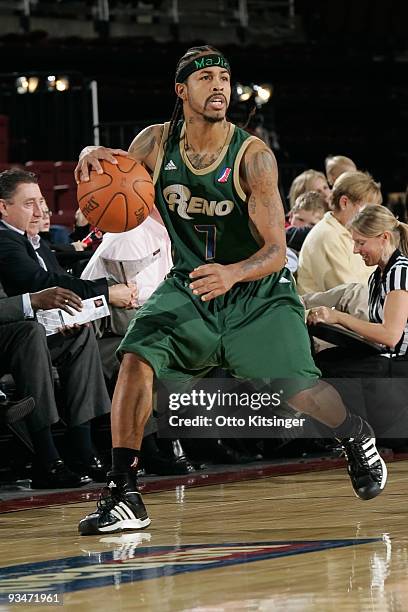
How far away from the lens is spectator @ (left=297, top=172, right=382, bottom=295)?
696 cm

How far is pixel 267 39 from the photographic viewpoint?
54.3 ft

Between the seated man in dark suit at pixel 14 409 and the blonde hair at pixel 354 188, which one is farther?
the blonde hair at pixel 354 188

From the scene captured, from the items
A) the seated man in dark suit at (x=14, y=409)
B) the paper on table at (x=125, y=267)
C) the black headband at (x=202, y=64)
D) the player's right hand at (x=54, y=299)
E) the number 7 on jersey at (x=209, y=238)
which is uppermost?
the black headband at (x=202, y=64)

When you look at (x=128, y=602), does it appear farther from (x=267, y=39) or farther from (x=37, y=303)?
(x=267, y=39)

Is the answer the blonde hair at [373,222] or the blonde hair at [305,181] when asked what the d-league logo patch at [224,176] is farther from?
the blonde hair at [305,181]

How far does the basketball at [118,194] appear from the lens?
14.5 feet

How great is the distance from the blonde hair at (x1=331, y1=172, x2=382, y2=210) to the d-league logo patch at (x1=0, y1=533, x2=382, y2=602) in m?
3.52

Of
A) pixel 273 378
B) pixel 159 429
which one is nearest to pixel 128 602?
pixel 273 378

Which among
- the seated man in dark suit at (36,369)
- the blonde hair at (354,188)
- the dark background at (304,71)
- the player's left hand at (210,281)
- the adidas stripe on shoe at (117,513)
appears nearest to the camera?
the player's left hand at (210,281)

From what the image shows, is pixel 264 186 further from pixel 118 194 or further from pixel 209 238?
pixel 118 194

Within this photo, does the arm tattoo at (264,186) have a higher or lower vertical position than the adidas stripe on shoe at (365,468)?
higher

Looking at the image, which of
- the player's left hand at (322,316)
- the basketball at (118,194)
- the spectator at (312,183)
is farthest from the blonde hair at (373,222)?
the spectator at (312,183)

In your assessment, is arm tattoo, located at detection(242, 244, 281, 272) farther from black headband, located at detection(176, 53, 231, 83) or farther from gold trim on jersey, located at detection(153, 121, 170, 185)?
black headband, located at detection(176, 53, 231, 83)

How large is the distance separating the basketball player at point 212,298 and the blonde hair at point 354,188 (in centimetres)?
270
